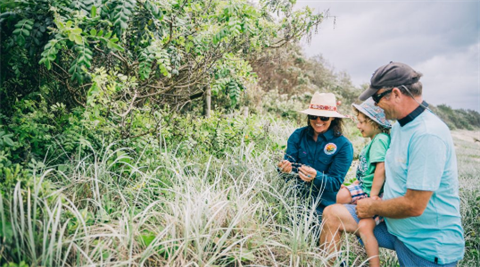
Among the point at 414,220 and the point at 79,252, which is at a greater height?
the point at 414,220

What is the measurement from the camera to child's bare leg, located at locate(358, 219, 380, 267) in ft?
7.30

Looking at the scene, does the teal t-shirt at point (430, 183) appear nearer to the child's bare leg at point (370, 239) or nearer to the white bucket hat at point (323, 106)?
the child's bare leg at point (370, 239)

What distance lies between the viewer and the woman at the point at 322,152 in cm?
279

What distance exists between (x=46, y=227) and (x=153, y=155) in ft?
4.76

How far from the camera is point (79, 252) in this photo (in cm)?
173

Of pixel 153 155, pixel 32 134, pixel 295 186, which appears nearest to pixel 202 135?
pixel 153 155

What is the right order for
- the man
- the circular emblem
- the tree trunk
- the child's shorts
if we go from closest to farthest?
the man, the child's shorts, the circular emblem, the tree trunk

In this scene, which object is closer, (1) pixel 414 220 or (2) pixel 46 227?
(2) pixel 46 227

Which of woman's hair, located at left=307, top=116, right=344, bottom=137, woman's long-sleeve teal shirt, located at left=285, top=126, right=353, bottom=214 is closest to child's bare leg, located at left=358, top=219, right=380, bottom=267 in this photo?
woman's long-sleeve teal shirt, located at left=285, top=126, right=353, bottom=214

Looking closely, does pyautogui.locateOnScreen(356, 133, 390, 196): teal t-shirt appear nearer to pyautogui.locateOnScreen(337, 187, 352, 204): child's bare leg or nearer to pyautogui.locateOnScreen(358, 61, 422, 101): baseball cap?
pyautogui.locateOnScreen(337, 187, 352, 204): child's bare leg

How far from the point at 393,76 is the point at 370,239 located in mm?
1203

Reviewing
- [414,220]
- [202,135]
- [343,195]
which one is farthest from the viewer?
[202,135]

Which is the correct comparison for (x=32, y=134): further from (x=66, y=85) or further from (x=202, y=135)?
(x=202, y=135)

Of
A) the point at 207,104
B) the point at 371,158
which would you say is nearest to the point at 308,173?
the point at 371,158
